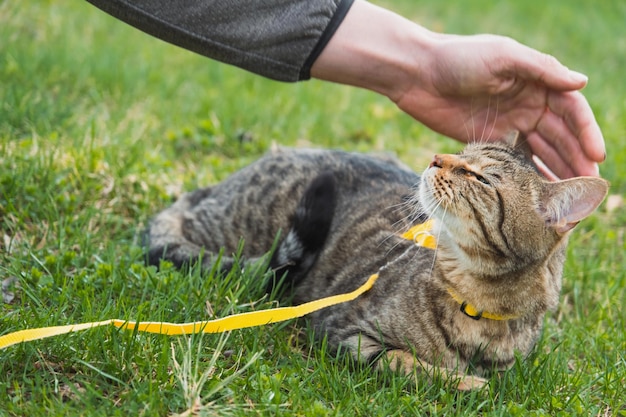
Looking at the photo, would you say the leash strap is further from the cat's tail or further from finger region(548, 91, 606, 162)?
finger region(548, 91, 606, 162)

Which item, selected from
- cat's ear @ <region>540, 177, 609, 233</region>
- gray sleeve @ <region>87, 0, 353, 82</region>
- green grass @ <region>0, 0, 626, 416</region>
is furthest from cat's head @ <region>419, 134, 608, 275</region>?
gray sleeve @ <region>87, 0, 353, 82</region>

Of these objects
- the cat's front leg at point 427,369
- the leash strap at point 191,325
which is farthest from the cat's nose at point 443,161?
the cat's front leg at point 427,369

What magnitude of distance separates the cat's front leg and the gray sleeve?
1335 millimetres

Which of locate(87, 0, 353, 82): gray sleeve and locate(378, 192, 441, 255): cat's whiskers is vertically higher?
locate(87, 0, 353, 82): gray sleeve

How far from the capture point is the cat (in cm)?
272

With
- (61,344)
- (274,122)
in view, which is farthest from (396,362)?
(274,122)

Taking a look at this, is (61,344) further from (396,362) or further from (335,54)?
(335,54)

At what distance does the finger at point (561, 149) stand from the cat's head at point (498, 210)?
0.51 metres

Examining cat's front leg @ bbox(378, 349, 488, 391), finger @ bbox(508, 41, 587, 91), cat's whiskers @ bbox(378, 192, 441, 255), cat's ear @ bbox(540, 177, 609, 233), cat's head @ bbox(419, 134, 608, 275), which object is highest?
finger @ bbox(508, 41, 587, 91)

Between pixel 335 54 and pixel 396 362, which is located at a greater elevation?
pixel 335 54

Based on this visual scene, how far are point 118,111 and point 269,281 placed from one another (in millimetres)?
2307

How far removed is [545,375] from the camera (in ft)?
9.13

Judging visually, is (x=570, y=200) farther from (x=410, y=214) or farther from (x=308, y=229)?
(x=308, y=229)

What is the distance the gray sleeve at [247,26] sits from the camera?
2.91 metres
